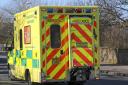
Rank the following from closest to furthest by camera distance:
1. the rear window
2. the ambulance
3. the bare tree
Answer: the ambulance < the rear window < the bare tree

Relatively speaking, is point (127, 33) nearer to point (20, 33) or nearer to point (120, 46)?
point (120, 46)

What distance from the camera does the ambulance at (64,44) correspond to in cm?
1541

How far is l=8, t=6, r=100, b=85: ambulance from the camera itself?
607 inches

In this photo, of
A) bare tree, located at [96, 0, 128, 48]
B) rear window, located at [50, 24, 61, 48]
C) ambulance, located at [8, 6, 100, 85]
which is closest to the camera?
ambulance, located at [8, 6, 100, 85]

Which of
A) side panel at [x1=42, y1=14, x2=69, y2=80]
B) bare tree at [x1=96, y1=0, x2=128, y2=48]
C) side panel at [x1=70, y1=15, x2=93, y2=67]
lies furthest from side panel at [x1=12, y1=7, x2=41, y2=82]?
bare tree at [x1=96, y1=0, x2=128, y2=48]

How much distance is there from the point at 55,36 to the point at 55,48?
1.35 feet

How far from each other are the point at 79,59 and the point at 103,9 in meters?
24.1

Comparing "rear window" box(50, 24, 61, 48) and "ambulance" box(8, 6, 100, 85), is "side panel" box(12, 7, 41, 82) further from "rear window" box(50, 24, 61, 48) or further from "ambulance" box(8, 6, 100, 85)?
"rear window" box(50, 24, 61, 48)

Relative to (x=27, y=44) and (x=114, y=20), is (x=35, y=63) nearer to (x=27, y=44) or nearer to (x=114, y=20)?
(x=27, y=44)

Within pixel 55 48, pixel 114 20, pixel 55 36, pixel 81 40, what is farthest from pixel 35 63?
pixel 114 20

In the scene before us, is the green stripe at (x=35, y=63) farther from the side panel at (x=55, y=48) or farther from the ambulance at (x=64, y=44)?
the side panel at (x=55, y=48)

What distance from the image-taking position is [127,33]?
1719 inches

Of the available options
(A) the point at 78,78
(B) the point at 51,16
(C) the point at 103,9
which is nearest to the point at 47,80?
(A) the point at 78,78

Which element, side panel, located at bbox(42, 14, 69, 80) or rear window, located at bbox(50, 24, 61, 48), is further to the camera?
rear window, located at bbox(50, 24, 61, 48)
